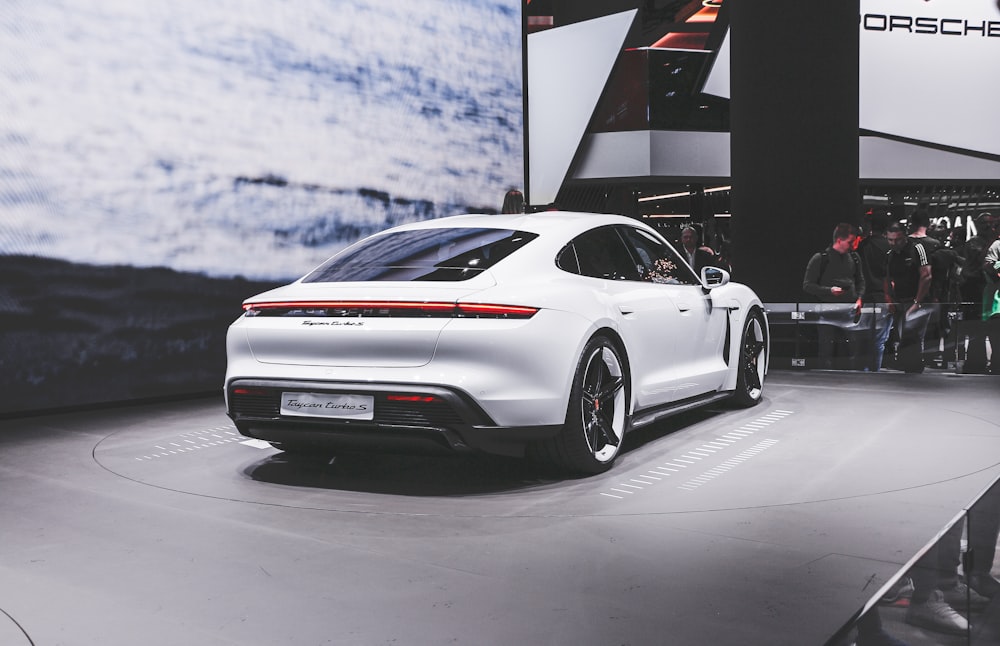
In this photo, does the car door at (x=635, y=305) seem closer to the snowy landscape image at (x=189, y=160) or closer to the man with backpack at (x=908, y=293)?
the snowy landscape image at (x=189, y=160)

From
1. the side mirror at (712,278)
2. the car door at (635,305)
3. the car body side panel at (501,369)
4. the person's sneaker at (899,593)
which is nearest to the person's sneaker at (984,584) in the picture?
the person's sneaker at (899,593)

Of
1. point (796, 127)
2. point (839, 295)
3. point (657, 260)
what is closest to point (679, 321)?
point (657, 260)

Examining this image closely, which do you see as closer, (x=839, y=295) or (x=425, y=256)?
(x=425, y=256)

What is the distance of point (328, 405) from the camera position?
4.64 meters

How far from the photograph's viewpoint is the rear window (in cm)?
487

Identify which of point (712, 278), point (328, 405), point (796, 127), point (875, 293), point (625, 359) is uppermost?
point (796, 127)

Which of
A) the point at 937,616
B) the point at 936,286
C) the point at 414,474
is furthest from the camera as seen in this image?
the point at 936,286

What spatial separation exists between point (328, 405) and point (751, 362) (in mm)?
3923

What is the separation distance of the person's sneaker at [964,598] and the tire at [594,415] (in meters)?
2.54

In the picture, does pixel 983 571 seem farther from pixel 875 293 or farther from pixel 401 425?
pixel 875 293

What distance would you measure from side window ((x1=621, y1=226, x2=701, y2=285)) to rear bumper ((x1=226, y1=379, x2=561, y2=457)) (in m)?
1.63

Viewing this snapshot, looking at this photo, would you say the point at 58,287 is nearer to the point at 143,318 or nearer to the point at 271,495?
the point at 143,318

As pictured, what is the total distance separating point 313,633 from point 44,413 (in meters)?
5.38

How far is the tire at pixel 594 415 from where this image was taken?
4859mm
